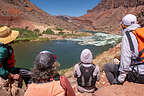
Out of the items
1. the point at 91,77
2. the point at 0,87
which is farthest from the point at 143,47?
the point at 0,87

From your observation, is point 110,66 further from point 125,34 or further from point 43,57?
point 43,57

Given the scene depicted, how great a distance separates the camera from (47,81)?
6.49 feet

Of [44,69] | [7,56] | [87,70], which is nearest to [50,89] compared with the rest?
[44,69]

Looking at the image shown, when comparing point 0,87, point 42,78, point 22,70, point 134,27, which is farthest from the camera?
point 22,70

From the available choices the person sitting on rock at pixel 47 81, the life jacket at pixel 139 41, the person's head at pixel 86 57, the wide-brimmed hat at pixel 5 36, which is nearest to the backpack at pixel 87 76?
the person's head at pixel 86 57

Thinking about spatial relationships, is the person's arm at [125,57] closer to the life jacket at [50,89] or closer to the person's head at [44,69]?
the life jacket at [50,89]

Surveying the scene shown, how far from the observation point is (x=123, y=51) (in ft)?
8.36

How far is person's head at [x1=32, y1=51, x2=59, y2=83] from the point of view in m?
1.97

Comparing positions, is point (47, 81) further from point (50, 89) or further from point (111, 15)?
point (111, 15)

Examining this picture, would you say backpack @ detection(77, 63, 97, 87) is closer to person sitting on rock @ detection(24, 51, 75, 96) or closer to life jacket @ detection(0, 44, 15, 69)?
person sitting on rock @ detection(24, 51, 75, 96)

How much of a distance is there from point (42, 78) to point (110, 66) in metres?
1.94

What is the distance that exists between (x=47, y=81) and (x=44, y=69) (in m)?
0.19

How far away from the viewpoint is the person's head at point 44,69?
1968 millimetres

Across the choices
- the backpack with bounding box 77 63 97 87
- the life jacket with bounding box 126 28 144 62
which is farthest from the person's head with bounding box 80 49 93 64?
the life jacket with bounding box 126 28 144 62
